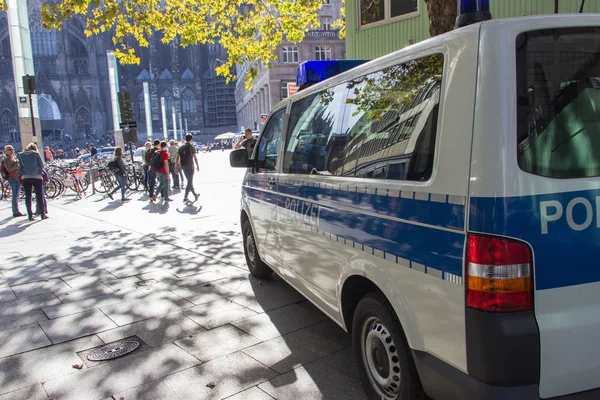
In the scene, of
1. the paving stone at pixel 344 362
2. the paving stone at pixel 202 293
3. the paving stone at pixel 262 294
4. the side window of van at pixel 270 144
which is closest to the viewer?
the paving stone at pixel 344 362

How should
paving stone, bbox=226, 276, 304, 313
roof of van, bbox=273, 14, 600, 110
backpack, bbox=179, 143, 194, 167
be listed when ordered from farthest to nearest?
backpack, bbox=179, 143, 194, 167 → paving stone, bbox=226, 276, 304, 313 → roof of van, bbox=273, 14, 600, 110

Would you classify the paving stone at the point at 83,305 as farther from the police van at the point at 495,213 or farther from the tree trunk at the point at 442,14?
the tree trunk at the point at 442,14

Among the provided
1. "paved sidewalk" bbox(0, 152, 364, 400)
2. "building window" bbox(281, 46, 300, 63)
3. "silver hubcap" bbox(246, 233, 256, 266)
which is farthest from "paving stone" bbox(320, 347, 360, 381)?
"building window" bbox(281, 46, 300, 63)

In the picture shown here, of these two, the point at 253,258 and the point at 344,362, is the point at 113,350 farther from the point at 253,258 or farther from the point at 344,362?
the point at 253,258

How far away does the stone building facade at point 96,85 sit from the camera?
289ft

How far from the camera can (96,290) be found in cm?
561

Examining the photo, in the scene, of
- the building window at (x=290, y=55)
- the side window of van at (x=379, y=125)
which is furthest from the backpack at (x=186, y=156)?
the building window at (x=290, y=55)

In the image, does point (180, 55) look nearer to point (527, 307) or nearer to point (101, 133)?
point (101, 133)

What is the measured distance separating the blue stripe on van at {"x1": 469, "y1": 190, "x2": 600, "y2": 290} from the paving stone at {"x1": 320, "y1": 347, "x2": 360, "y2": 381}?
178 cm

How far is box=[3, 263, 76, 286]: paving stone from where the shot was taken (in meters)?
6.17

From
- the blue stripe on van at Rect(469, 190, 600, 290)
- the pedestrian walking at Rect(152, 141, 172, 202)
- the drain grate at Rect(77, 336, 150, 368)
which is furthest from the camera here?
the pedestrian walking at Rect(152, 141, 172, 202)

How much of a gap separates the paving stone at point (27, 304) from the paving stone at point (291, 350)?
257cm

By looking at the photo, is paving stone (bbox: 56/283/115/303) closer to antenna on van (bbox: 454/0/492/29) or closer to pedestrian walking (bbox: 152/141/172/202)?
antenna on van (bbox: 454/0/492/29)

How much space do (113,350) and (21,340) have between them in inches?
Answer: 36.1
